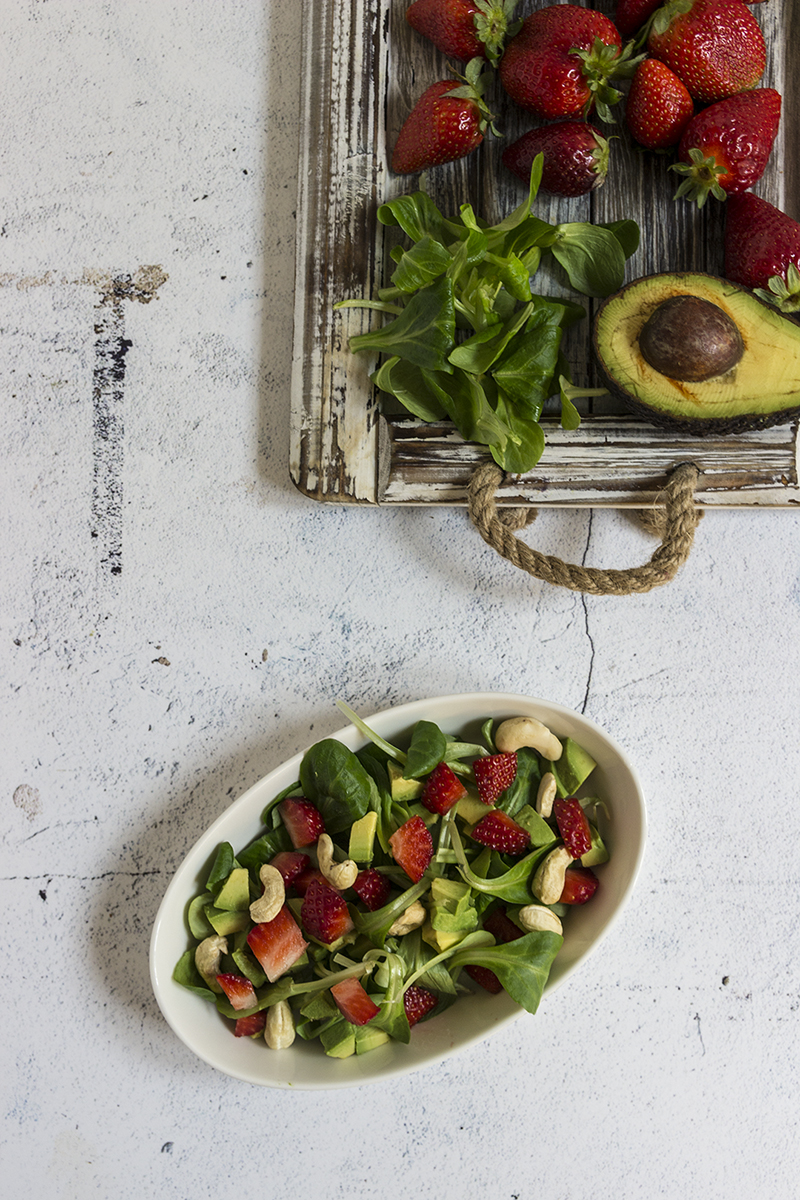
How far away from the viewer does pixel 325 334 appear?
0.86m

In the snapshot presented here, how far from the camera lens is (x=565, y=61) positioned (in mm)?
774

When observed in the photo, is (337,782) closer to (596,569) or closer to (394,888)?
(394,888)

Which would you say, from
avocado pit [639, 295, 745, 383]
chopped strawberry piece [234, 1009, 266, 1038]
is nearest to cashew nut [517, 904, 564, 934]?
chopped strawberry piece [234, 1009, 266, 1038]

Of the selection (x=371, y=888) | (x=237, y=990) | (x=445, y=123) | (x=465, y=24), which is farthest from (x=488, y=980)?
(x=465, y=24)

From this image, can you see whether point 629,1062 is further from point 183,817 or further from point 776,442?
point 776,442

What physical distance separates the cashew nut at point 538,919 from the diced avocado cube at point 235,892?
30 cm

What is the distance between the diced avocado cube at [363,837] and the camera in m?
0.80

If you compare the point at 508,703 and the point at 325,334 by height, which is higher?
the point at 325,334

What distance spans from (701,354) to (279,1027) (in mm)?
817

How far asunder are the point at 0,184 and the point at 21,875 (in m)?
0.85

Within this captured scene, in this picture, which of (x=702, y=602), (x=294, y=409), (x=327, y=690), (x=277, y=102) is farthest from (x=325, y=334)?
(x=702, y=602)

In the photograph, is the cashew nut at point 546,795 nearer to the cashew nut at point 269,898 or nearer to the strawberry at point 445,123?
the cashew nut at point 269,898

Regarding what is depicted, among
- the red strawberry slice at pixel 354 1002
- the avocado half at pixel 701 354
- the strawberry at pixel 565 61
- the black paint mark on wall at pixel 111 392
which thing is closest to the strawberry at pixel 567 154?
the strawberry at pixel 565 61

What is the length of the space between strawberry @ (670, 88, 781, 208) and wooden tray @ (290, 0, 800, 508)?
4 centimetres
